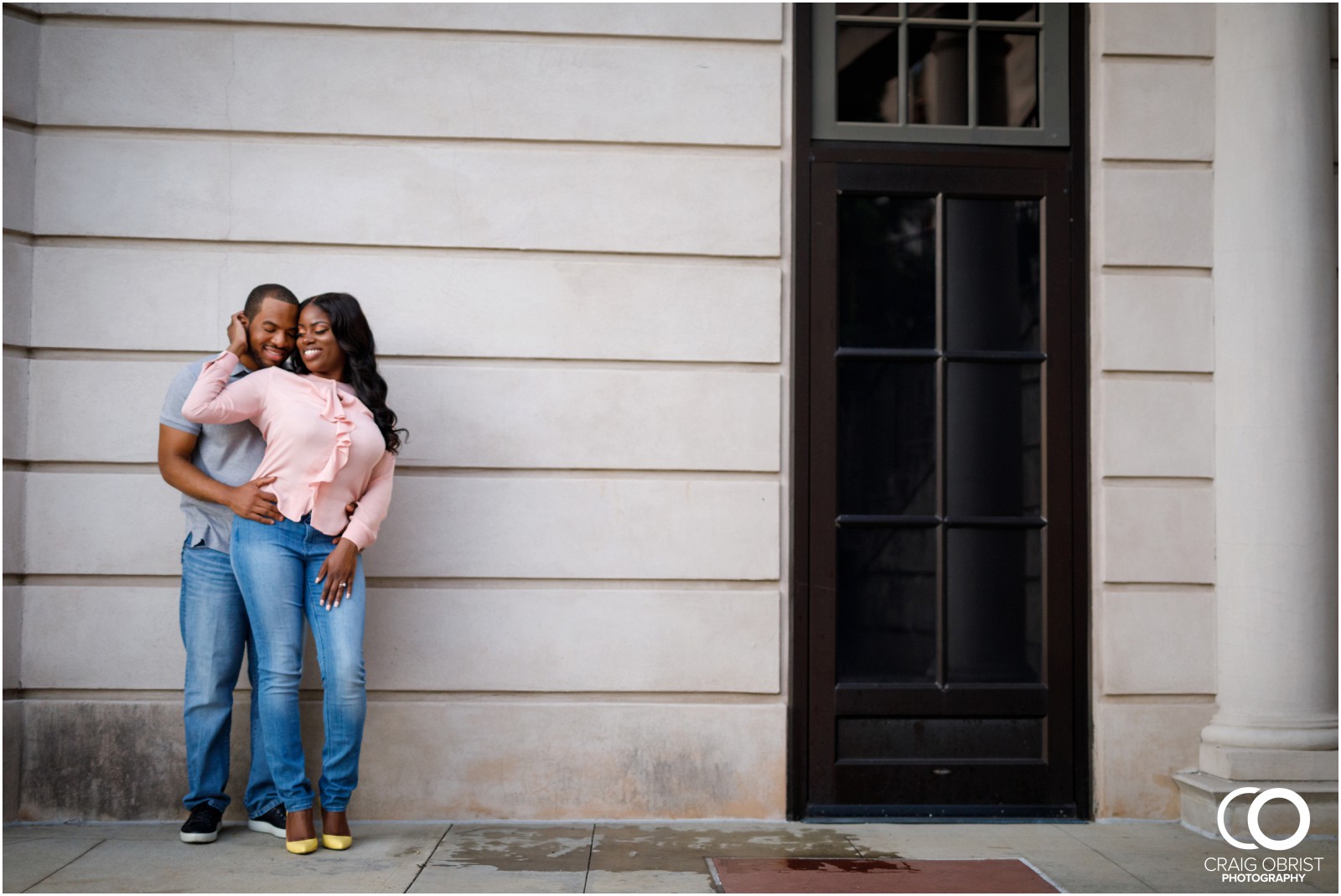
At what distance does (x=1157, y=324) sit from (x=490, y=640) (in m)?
3.15

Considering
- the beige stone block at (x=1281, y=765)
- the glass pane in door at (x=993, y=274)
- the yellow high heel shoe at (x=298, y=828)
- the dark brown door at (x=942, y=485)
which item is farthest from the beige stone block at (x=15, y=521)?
the beige stone block at (x=1281, y=765)

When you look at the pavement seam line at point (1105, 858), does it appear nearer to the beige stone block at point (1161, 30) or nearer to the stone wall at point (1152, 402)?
the stone wall at point (1152, 402)

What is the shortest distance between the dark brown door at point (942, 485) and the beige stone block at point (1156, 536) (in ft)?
0.60

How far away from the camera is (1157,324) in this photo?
4.76 m

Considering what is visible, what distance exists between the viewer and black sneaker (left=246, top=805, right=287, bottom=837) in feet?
14.0

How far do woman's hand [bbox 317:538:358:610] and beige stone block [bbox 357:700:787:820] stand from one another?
0.79 meters

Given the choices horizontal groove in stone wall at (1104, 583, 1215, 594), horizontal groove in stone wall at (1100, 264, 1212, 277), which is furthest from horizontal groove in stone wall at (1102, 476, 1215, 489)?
horizontal groove in stone wall at (1100, 264, 1212, 277)

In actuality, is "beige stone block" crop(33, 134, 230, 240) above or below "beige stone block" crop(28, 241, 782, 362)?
above

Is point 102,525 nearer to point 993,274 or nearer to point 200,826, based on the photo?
point 200,826

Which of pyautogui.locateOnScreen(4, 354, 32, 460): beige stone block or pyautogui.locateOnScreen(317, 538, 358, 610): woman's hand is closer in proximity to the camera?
pyautogui.locateOnScreen(317, 538, 358, 610): woman's hand

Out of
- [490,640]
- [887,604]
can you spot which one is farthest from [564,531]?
[887,604]

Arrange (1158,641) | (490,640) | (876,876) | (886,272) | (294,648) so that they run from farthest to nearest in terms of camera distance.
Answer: (886,272)
(1158,641)
(490,640)
(294,648)
(876,876)

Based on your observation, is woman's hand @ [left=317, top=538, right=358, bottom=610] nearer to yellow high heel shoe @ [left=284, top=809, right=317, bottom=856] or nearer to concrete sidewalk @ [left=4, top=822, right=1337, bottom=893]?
yellow high heel shoe @ [left=284, top=809, right=317, bottom=856]

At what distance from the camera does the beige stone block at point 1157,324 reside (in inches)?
187
